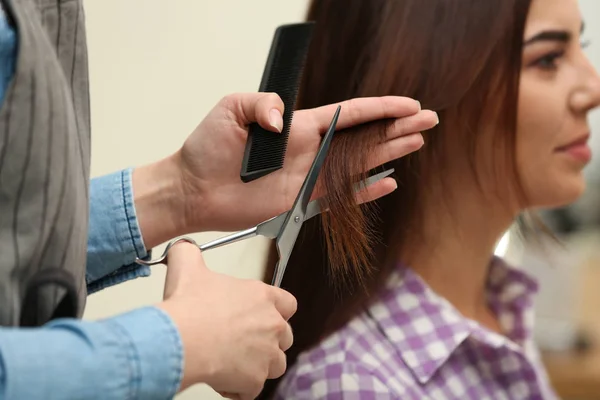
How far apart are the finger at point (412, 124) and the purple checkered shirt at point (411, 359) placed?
0.25 m

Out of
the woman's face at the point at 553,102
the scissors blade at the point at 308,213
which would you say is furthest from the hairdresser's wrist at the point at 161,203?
the woman's face at the point at 553,102

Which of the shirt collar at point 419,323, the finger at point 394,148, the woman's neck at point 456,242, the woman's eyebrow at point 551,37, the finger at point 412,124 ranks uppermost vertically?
the woman's eyebrow at point 551,37

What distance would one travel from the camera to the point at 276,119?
582 millimetres

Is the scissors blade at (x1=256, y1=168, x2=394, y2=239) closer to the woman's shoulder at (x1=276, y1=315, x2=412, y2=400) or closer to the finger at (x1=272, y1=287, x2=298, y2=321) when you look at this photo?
the finger at (x1=272, y1=287, x2=298, y2=321)

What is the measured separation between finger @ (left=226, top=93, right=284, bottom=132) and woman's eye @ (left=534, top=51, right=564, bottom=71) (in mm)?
372

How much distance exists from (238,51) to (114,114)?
0.62ft

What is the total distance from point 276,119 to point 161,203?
6.1 inches

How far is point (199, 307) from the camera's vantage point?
0.41 meters

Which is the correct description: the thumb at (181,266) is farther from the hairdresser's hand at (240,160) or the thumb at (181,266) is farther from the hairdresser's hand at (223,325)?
the hairdresser's hand at (240,160)

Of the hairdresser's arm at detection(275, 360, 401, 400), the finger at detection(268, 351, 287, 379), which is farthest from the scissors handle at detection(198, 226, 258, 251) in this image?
the hairdresser's arm at detection(275, 360, 401, 400)

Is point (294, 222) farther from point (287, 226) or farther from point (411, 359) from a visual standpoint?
point (411, 359)

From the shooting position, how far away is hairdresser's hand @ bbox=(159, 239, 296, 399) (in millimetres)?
400

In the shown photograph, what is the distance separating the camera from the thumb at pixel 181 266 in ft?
1.44

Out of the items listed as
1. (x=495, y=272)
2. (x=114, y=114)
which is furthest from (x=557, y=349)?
(x=114, y=114)
